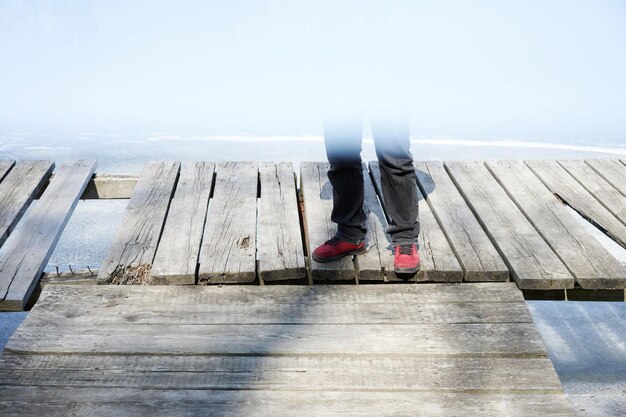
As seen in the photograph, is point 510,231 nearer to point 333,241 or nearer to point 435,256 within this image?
point 435,256

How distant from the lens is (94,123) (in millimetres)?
12305

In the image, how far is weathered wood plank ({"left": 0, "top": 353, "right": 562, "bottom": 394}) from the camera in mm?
1844

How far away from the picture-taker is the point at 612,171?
170 inches

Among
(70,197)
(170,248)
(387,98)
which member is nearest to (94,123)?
(70,197)

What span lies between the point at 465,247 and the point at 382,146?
2.53 ft

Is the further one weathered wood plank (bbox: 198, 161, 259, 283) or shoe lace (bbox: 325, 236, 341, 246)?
shoe lace (bbox: 325, 236, 341, 246)

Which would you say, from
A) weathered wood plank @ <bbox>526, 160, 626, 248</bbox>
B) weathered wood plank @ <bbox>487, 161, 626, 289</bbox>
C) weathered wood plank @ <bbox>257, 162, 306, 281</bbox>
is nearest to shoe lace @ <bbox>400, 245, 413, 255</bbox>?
weathered wood plank @ <bbox>257, 162, 306, 281</bbox>

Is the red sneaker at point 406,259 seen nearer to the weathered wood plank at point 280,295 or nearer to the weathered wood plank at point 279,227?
the weathered wood plank at point 280,295

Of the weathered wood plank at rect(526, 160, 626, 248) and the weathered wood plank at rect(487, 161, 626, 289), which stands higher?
the weathered wood plank at rect(487, 161, 626, 289)

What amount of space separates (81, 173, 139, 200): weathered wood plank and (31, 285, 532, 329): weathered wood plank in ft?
5.67

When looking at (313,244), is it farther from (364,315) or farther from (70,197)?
(70,197)

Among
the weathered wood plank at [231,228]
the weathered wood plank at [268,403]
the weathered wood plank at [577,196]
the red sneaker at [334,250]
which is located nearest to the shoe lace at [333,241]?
the red sneaker at [334,250]

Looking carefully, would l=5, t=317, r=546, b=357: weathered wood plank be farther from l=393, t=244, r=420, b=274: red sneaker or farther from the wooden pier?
l=393, t=244, r=420, b=274: red sneaker

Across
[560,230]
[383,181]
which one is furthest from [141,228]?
[560,230]
